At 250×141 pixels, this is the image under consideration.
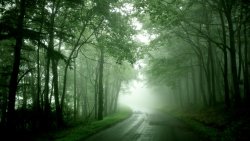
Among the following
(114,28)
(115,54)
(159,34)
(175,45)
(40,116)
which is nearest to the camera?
(40,116)

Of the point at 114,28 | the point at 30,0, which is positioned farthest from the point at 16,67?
the point at 114,28

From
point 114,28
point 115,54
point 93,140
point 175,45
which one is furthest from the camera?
point 175,45

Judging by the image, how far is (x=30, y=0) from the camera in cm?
1240

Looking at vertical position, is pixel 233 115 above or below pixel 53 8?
below

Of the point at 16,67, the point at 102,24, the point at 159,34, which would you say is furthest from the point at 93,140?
the point at 159,34

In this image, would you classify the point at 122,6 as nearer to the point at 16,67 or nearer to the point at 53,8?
the point at 53,8

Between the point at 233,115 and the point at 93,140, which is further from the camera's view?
the point at 233,115

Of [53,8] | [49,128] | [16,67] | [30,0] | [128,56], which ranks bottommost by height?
Result: [49,128]

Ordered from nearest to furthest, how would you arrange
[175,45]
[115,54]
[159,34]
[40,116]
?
[40,116], [115,54], [159,34], [175,45]

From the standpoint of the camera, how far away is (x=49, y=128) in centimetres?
1602

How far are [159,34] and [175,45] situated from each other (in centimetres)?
725

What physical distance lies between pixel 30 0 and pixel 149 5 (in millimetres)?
7544

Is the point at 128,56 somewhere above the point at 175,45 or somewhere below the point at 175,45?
below

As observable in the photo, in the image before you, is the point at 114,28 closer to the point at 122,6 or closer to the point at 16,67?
the point at 122,6
